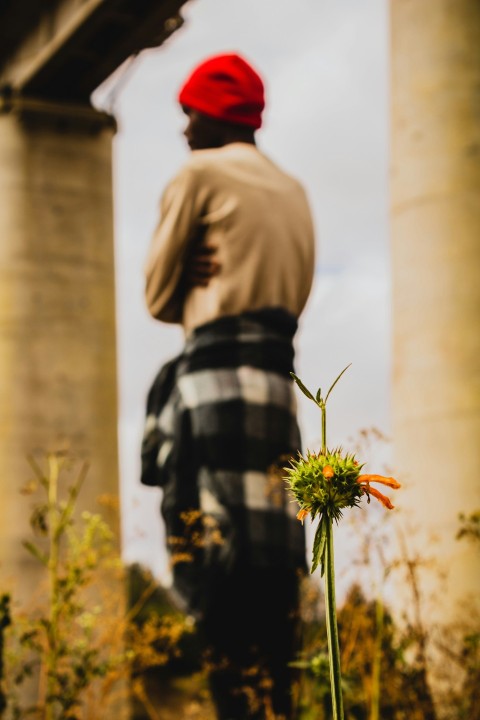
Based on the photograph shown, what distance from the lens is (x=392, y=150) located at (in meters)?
5.95

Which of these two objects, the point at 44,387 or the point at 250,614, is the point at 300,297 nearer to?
the point at 250,614

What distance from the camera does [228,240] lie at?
13.4 feet

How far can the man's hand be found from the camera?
13.4 feet

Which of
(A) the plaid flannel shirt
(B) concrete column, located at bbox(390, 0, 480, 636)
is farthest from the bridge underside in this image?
(A) the plaid flannel shirt

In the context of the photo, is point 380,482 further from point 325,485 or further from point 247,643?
point 247,643

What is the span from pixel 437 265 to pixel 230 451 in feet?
6.50

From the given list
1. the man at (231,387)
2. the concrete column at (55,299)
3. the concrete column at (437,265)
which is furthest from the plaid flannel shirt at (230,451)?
the concrete column at (55,299)

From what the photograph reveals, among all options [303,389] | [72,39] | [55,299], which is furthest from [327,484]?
[55,299]

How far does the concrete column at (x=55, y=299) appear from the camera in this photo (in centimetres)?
887

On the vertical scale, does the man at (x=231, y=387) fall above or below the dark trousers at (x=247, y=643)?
above

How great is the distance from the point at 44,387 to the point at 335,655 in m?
8.15

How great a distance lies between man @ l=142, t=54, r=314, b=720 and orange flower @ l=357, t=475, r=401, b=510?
2.75 meters

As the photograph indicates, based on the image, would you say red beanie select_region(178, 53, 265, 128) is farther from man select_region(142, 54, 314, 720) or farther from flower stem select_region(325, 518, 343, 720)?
flower stem select_region(325, 518, 343, 720)

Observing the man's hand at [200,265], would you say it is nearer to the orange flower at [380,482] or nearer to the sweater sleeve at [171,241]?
the sweater sleeve at [171,241]
